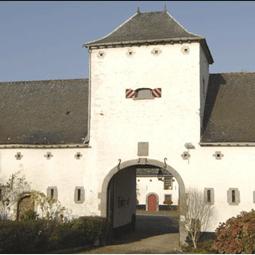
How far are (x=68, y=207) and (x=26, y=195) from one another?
7.57ft

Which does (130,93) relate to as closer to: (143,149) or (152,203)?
(143,149)

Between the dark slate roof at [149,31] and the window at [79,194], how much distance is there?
715cm

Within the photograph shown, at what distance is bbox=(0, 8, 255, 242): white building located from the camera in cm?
2138

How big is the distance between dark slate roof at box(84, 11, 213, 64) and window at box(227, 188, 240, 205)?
7191 millimetres

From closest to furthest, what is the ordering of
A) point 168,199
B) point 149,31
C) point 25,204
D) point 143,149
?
1. point 143,149
2. point 25,204
3. point 149,31
4. point 168,199

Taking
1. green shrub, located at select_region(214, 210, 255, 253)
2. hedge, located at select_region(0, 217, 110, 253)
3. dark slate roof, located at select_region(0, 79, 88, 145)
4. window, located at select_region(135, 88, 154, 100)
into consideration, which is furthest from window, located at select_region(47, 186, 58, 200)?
green shrub, located at select_region(214, 210, 255, 253)

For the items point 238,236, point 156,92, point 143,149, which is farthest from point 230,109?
point 238,236

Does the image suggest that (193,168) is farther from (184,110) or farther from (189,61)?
(189,61)

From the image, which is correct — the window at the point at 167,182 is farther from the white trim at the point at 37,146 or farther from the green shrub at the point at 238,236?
the green shrub at the point at 238,236

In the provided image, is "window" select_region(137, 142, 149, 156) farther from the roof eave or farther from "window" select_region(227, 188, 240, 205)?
the roof eave

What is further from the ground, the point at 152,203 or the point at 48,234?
the point at 152,203

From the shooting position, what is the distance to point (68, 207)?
2288 cm

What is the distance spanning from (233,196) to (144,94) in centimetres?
634

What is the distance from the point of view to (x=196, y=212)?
21188 mm
